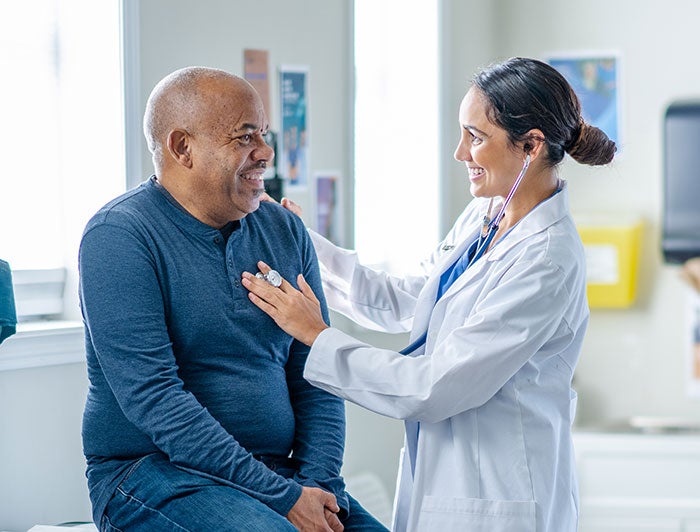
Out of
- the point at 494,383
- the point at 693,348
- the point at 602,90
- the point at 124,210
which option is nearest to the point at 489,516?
the point at 494,383

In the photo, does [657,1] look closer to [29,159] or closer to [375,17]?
[375,17]

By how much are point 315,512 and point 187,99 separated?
0.77m

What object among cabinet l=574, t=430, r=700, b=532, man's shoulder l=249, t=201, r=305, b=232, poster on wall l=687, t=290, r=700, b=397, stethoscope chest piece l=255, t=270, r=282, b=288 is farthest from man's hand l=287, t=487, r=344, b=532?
poster on wall l=687, t=290, r=700, b=397

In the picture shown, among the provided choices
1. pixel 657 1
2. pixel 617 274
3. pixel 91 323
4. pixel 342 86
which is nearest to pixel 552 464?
pixel 91 323

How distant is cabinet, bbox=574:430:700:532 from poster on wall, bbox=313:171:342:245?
1152 millimetres

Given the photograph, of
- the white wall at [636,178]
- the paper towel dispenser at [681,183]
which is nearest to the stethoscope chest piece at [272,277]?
the white wall at [636,178]

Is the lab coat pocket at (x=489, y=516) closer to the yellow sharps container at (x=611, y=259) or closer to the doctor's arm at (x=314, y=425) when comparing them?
the doctor's arm at (x=314, y=425)

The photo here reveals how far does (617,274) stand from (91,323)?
2.38m

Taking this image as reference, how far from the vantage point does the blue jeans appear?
170cm

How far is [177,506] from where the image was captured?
1.73 m

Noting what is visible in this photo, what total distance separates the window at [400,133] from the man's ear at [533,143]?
1.62 meters

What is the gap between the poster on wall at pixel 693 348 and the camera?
3697 millimetres

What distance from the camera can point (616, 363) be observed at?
3820mm

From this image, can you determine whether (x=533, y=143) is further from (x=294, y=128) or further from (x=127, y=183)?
(x=294, y=128)
